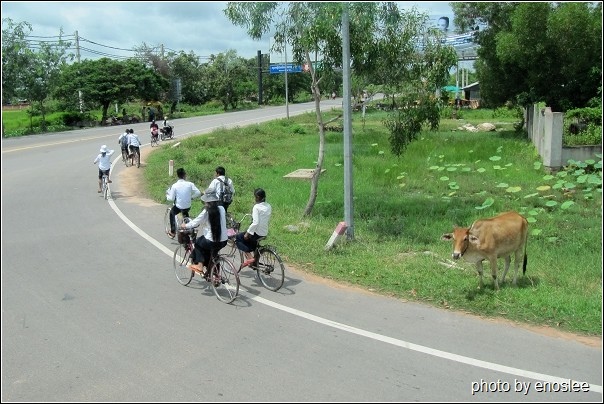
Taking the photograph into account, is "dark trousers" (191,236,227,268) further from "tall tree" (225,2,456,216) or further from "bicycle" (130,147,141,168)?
"bicycle" (130,147,141,168)

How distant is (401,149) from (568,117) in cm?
1049

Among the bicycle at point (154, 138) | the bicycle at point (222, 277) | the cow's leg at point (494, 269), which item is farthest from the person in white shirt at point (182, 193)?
the bicycle at point (154, 138)

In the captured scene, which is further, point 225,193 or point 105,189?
point 105,189

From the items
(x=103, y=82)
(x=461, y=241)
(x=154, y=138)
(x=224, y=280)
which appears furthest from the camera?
(x=103, y=82)

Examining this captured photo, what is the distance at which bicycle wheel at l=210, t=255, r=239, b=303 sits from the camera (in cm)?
755

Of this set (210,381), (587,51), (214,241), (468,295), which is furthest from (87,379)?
(587,51)

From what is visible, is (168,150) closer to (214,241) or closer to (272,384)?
(214,241)

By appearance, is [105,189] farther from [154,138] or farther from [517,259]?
[154,138]

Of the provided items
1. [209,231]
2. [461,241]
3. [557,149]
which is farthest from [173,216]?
[557,149]

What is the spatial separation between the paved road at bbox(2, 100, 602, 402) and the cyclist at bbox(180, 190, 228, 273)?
1.71ft

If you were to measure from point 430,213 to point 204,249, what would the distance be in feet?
20.8

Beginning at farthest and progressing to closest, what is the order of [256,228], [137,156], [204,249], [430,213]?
[137,156], [430,213], [256,228], [204,249]

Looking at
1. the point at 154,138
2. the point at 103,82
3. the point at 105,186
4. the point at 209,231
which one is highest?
the point at 103,82

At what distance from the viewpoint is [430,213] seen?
12586 mm
